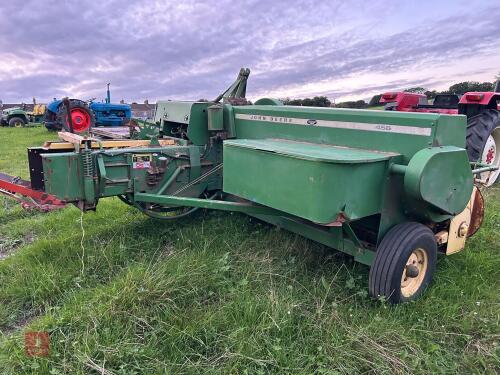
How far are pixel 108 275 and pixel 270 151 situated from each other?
5.31ft

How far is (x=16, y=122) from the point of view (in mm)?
21844

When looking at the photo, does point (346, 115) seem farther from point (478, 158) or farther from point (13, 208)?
point (13, 208)

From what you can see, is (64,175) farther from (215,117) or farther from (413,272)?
(413,272)

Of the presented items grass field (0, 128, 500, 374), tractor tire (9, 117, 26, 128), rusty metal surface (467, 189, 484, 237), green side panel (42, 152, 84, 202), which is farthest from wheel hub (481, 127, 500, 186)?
tractor tire (9, 117, 26, 128)

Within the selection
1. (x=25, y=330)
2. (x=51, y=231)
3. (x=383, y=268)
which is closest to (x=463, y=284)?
(x=383, y=268)

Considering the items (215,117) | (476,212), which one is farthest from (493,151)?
(215,117)

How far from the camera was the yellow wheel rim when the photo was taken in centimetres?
266

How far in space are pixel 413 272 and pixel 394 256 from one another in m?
0.22

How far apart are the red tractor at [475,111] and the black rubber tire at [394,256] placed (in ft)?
7.80

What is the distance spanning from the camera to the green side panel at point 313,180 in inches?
88.0

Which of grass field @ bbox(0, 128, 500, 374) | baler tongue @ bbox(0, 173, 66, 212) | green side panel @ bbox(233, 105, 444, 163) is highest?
green side panel @ bbox(233, 105, 444, 163)

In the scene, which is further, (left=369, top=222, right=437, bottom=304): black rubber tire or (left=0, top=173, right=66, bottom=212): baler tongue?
(left=0, top=173, right=66, bottom=212): baler tongue

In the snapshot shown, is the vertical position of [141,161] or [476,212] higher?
[141,161]

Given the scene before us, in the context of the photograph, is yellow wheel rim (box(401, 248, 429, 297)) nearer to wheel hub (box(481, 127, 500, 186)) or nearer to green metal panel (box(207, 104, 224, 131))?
green metal panel (box(207, 104, 224, 131))
